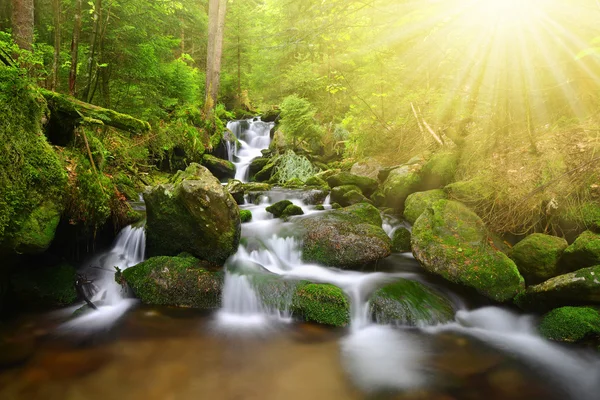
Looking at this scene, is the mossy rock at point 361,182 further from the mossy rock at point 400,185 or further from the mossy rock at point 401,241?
the mossy rock at point 401,241

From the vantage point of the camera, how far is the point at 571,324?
14.3ft

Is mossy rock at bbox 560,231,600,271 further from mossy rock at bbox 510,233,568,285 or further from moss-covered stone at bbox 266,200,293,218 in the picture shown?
moss-covered stone at bbox 266,200,293,218

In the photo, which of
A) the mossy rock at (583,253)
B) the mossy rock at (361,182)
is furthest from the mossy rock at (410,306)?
the mossy rock at (361,182)

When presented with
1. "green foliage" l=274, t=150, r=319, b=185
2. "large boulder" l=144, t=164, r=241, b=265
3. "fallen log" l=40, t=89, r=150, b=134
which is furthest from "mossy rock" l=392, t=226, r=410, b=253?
"green foliage" l=274, t=150, r=319, b=185

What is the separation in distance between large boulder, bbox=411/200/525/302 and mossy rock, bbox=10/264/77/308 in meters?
6.01

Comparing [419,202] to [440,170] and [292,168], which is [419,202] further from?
[292,168]

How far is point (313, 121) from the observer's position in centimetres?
1438

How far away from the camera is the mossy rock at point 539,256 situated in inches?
201

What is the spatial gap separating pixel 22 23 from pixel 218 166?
8281 mm

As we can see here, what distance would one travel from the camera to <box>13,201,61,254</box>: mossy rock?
389 cm

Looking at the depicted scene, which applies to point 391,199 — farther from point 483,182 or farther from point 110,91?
point 110,91

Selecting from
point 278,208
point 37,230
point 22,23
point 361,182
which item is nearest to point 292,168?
point 361,182

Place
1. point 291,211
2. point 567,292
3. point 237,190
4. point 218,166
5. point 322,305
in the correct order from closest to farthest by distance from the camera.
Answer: point 567,292, point 322,305, point 291,211, point 237,190, point 218,166

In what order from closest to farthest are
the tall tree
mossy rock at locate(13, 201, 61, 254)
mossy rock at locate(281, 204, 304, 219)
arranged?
1. mossy rock at locate(13, 201, 61, 254)
2. mossy rock at locate(281, 204, 304, 219)
3. the tall tree
